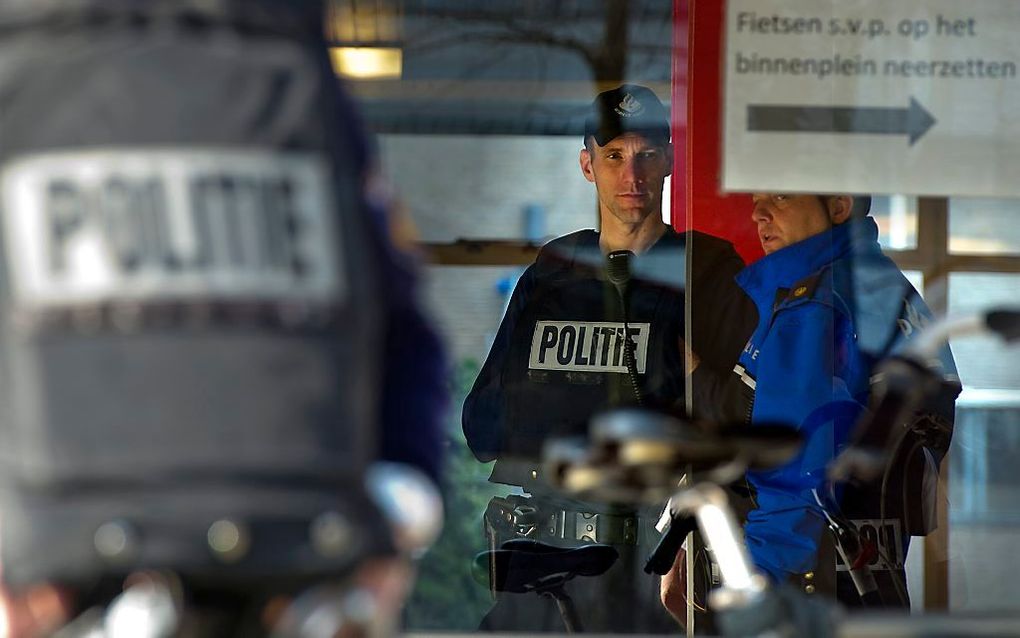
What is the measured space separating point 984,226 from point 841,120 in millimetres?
692

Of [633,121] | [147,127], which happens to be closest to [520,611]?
[633,121]

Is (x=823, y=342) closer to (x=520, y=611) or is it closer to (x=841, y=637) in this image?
(x=520, y=611)

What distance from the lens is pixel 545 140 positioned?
5496mm

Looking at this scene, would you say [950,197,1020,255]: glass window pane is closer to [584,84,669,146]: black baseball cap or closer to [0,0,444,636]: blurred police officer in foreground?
[584,84,669,146]: black baseball cap

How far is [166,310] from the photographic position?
5.29ft

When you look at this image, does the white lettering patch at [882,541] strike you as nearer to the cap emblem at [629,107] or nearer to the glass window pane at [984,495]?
the glass window pane at [984,495]

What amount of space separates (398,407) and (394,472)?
0.50ft

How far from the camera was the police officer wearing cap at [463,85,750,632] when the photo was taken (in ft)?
17.3

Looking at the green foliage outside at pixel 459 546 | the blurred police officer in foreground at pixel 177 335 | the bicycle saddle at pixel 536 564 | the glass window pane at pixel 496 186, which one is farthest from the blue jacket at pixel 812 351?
the blurred police officer in foreground at pixel 177 335

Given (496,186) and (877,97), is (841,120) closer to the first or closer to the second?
(877,97)

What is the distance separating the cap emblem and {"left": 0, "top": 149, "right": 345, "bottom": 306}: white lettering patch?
3861mm

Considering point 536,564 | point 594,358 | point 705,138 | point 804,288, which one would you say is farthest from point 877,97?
point 536,564

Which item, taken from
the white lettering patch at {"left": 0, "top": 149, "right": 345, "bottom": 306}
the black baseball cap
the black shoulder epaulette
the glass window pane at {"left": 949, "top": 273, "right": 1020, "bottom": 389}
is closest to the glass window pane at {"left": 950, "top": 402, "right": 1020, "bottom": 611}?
the glass window pane at {"left": 949, "top": 273, "right": 1020, "bottom": 389}

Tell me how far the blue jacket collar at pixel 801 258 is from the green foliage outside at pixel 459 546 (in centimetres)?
102
